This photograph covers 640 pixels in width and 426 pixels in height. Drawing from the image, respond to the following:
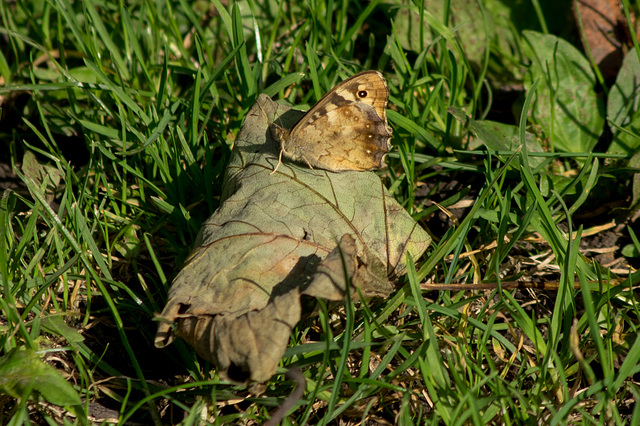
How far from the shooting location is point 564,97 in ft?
11.3

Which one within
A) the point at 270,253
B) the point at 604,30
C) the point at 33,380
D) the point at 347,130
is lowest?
the point at 33,380

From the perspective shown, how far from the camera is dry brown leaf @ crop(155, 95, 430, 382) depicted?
75.4 inches

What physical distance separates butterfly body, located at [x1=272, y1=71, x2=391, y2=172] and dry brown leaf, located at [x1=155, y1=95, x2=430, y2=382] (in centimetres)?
6

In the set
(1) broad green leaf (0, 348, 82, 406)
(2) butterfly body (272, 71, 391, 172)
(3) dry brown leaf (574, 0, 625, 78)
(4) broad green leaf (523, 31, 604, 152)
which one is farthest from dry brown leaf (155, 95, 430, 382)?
(3) dry brown leaf (574, 0, 625, 78)

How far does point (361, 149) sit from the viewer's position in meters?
2.66

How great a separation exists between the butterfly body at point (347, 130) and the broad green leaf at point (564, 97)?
119 cm

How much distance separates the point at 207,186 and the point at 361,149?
0.80 m

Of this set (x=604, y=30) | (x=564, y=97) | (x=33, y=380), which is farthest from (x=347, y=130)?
(x=604, y=30)

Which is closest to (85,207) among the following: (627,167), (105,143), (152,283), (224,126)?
(105,143)

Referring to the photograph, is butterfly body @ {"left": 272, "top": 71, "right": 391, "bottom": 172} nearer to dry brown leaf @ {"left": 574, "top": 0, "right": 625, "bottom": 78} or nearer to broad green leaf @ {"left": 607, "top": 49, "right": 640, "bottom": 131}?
broad green leaf @ {"left": 607, "top": 49, "right": 640, "bottom": 131}

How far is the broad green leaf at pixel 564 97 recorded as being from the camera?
3346mm

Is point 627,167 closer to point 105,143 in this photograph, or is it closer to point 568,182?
point 568,182

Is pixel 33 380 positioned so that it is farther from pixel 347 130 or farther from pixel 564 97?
pixel 564 97

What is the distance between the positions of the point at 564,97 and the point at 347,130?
63.0 inches
